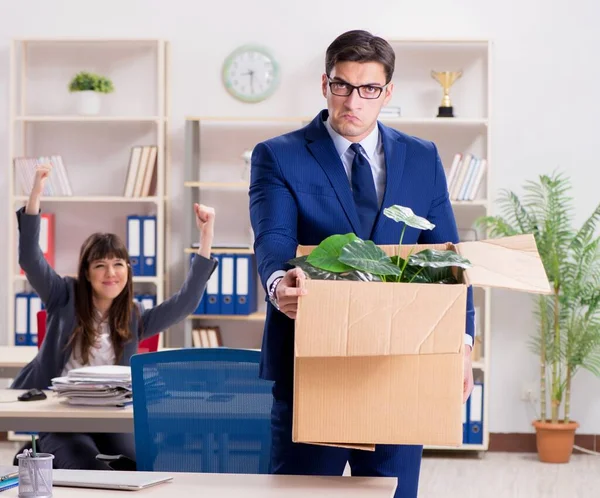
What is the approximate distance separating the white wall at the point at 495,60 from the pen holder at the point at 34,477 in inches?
163

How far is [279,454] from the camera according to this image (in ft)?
6.51

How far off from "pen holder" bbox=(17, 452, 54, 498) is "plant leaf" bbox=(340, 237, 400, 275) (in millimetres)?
640

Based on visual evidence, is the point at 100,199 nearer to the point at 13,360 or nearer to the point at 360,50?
the point at 13,360

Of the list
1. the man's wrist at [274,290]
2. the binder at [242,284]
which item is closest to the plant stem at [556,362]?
the binder at [242,284]

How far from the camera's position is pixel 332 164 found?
2027mm

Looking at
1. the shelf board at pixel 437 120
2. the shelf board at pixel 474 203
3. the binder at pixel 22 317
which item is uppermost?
the shelf board at pixel 437 120

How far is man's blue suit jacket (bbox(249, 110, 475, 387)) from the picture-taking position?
1.98 meters

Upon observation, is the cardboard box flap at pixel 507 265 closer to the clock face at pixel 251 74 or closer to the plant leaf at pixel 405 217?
the plant leaf at pixel 405 217

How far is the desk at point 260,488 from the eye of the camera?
174 centimetres

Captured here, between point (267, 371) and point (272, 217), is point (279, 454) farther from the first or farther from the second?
point (272, 217)

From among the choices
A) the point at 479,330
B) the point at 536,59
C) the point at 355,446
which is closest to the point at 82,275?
the point at 355,446

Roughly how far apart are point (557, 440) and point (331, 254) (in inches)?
159

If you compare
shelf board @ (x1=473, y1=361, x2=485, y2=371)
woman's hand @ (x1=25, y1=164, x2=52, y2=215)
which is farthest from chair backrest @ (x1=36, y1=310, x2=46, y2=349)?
shelf board @ (x1=473, y1=361, x2=485, y2=371)

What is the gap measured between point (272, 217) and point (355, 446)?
1.70 feet
